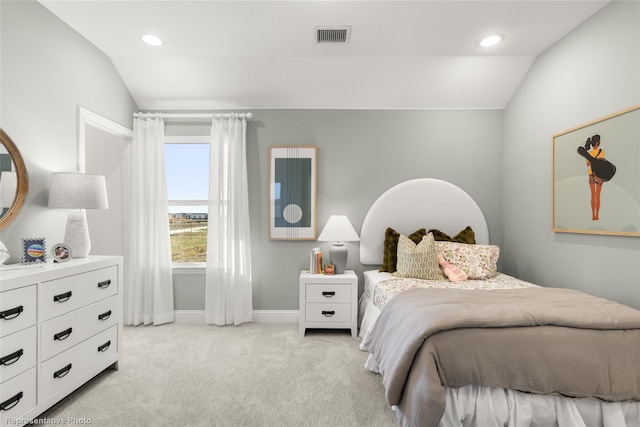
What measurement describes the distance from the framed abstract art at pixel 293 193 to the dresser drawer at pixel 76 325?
1.64 meters

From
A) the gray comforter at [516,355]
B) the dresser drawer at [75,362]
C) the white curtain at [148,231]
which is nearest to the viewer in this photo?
the gray comforter at [516,355]

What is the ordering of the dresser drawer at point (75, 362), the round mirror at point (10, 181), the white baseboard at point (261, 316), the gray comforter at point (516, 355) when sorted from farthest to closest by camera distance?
the white baseboard at point (261, 316)
the round mirror at point (10, 181)
the dresser drawer at point (75, 362)
the gray comforter at point (516, 355)

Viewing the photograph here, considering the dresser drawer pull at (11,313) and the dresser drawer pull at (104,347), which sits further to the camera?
the dresser drawer pull at (104,347)

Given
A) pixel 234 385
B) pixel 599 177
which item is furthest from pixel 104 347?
pixel 599 177

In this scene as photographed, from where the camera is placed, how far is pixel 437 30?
2.57 metres

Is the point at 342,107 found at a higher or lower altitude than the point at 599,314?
higher

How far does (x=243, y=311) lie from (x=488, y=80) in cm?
348

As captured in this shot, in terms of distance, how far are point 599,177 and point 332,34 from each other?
2.27m

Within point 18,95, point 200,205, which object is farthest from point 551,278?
point 18,95

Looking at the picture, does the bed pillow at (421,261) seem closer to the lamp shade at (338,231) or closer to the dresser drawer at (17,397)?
the lamp shade at (338,231)

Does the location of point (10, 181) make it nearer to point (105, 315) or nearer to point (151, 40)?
point (105, 315)

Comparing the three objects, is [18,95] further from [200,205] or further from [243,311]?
[243,311]

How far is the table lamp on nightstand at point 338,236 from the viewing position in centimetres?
318

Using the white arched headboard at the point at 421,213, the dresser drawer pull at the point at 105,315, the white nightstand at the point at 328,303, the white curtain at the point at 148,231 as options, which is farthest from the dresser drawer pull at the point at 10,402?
the white arched headboard at the point at 421,213
